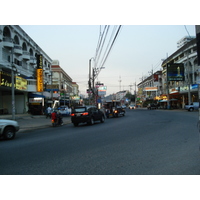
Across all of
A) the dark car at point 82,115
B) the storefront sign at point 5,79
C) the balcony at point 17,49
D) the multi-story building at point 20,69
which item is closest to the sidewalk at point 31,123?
the dark car at point 82,115

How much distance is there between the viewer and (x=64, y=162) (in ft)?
19.7

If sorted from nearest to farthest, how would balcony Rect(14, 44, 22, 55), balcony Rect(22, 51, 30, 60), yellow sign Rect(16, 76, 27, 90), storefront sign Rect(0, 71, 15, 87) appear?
storefront sign Rect(0, 71, 15, 87)
yellow sign Rect(16, 76, 27, 90)
balcony Rect(14, 44, 22, 55)
balcony Rect(22, 51, 30, 60)

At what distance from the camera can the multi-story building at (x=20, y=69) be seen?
2719cm

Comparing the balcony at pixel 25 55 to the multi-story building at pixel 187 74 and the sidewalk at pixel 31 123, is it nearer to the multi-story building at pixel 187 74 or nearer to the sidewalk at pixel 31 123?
the sidewalk at pixel 31 123

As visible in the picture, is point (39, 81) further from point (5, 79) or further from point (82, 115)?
point (82, 115)

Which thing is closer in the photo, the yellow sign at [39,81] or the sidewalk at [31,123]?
the sidewalk at [31,123]

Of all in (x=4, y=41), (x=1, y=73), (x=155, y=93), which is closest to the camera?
(x=1, y=73)

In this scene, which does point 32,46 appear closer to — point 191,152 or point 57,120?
point 57,120

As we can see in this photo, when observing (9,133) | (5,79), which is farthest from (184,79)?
(9,133)

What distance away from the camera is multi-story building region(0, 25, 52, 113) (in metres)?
27.2

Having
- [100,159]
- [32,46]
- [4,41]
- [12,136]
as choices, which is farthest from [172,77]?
[100,159]

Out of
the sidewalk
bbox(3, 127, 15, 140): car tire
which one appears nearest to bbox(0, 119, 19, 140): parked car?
bbox(3, 127, 15, 140): car tire

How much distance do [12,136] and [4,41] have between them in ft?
65.1

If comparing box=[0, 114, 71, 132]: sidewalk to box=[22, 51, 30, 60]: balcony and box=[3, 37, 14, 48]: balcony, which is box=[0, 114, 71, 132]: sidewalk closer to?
box=[3, 37, 14, 48]: balcony
